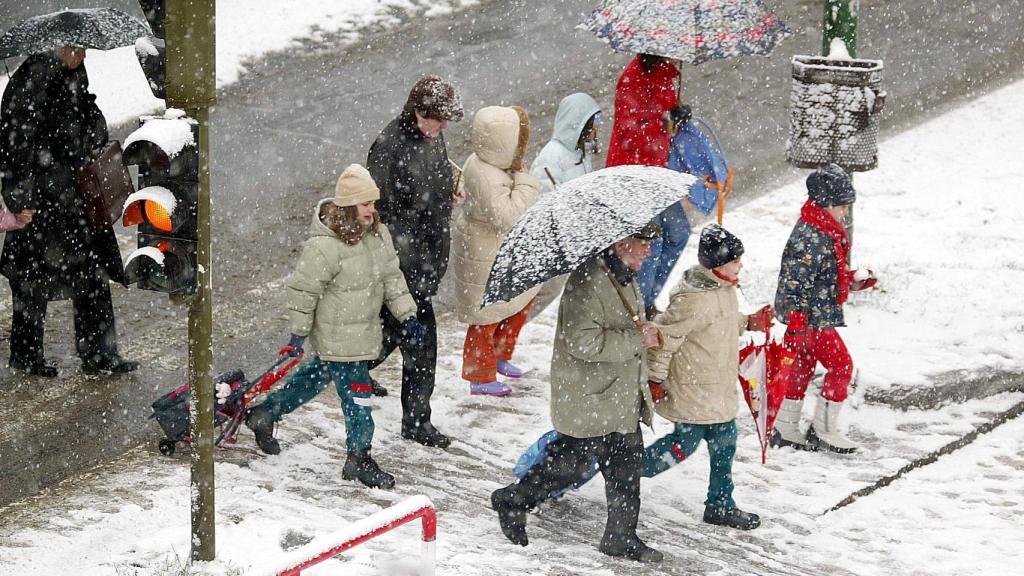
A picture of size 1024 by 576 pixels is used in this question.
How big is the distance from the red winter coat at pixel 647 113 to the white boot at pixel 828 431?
1.93m

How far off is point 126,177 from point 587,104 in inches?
114

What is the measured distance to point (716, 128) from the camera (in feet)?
47.2

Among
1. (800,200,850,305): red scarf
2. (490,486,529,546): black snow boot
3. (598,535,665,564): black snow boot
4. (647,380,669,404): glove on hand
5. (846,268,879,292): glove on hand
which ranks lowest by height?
(598,535,665,564): black snow boot

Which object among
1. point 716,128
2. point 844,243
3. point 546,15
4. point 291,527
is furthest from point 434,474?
point 546,15

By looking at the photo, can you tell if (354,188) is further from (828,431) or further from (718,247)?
(828,431)

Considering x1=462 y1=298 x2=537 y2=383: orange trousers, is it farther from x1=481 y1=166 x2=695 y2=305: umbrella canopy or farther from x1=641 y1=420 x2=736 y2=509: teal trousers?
x1=481 y1=166 x2=695 y2=305: umbrella canopy

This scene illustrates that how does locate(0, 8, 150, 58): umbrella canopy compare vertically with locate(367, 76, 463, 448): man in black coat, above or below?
above

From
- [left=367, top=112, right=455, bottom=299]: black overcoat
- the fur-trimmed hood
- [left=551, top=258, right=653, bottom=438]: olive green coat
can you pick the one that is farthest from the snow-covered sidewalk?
the fur-trimmed hood

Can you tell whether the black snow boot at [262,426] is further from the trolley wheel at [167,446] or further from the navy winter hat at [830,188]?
the navy winter hat at [830,188]

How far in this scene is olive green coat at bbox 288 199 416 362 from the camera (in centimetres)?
714

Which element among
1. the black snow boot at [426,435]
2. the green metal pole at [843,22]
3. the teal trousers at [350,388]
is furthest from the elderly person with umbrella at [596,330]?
the green metal pole at [843,22]

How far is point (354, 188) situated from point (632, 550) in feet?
7.40

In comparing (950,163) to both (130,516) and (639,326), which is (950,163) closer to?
(639,326)

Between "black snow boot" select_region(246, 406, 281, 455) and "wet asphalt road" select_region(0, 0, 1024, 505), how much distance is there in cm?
74
